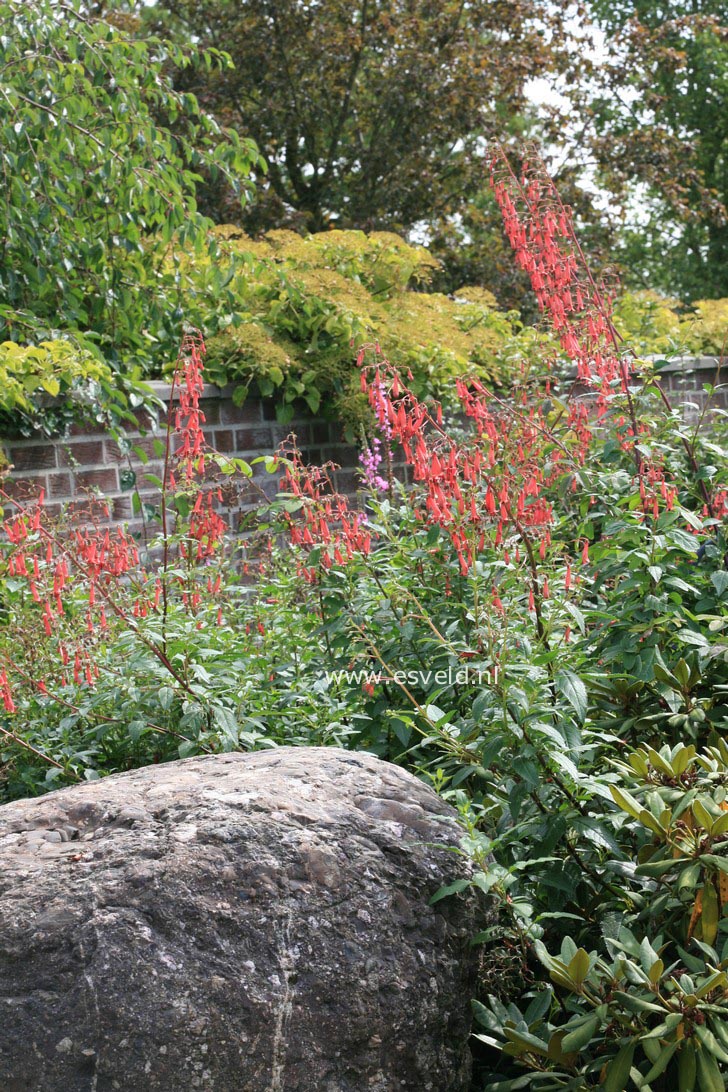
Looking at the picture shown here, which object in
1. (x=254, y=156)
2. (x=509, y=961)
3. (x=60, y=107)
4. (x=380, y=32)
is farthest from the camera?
(x=380, y=32)

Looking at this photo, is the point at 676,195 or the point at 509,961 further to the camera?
the point at 676,195

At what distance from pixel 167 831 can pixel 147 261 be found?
4956 mm

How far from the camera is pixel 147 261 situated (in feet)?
21.4

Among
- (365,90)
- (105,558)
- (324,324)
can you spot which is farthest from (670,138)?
(105,558)

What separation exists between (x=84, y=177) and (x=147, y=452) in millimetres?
1467

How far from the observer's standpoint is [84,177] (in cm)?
590

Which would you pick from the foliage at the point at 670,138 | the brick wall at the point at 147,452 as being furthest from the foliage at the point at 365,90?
the brick wall at the point at 147,452

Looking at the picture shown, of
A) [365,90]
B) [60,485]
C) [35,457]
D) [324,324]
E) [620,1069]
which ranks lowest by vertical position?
[620,1069]

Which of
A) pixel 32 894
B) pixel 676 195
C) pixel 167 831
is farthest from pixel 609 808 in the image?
pixel 676 195

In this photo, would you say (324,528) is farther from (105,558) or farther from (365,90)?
(365,90)

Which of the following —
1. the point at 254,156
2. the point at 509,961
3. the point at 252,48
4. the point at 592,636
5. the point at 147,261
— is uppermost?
the point at 252,48

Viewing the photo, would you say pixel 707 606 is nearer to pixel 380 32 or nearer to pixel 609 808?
pixel 609 808

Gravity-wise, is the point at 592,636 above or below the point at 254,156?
below

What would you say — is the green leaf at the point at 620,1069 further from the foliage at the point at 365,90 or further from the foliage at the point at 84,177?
the foliage at the point at 365,90
